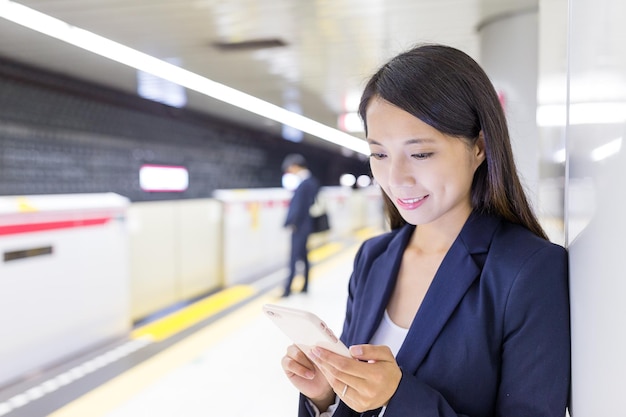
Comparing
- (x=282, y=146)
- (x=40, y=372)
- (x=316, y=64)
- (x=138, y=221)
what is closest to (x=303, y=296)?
(x=138, y=221)

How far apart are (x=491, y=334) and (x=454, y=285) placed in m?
0.12

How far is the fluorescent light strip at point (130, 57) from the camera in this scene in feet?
11.8

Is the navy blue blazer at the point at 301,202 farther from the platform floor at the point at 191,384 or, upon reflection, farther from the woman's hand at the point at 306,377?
the woman's hand at the point at 306,377

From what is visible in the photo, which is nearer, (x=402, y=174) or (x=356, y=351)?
(x=356, y=351)

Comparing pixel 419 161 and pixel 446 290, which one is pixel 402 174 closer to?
pixel 419 161

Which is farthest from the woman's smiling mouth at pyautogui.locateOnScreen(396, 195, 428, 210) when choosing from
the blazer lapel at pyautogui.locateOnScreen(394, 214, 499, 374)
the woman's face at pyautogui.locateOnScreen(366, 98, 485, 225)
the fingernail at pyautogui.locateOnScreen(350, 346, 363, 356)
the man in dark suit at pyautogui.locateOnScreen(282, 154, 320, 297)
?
the man in dark suit at pyautogui.locateOnScreen(282, 154, 320, 297)

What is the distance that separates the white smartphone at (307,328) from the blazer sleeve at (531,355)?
0.16 meters

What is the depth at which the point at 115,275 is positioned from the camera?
464 cm

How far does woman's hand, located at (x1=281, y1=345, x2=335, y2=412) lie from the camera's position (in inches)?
47.4

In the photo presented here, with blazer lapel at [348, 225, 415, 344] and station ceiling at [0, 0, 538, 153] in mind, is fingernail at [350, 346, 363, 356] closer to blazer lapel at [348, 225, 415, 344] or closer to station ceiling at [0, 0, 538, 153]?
blazer lapel at [348, 225, 415, 344]

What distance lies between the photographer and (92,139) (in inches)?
274

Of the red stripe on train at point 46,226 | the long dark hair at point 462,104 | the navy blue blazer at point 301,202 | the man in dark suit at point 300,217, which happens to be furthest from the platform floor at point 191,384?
the long dark hair at point 462,104

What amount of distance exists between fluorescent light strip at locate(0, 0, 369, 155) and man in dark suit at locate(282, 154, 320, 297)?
4.68 ft

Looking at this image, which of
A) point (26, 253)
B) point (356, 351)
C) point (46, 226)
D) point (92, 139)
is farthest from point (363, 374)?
point (92, 139)
